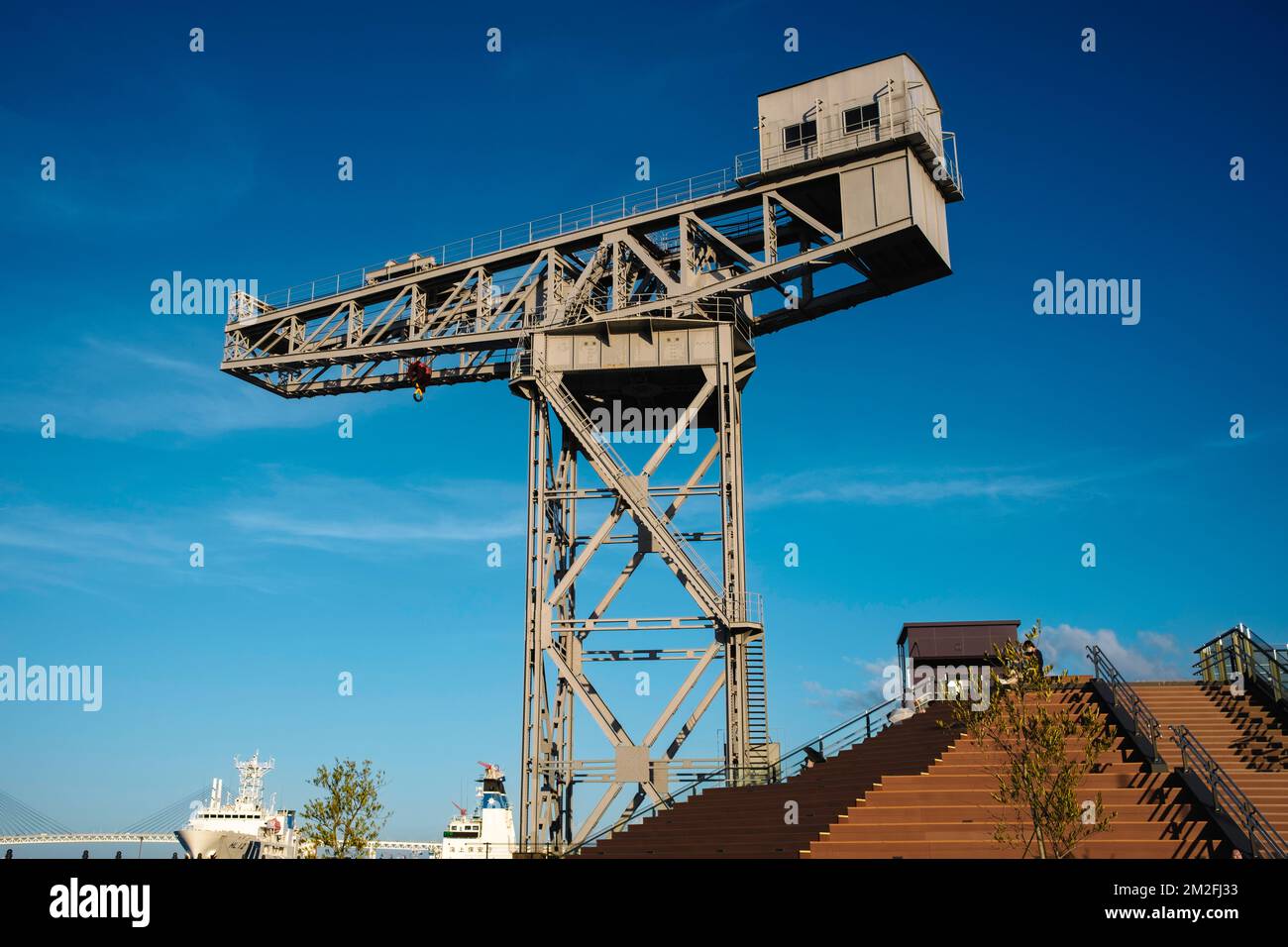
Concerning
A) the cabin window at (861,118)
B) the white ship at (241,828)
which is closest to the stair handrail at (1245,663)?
the cabin window at (861,118)

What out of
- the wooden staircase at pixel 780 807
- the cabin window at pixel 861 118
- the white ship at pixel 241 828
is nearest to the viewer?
the wooden staircase at pixel 780 807

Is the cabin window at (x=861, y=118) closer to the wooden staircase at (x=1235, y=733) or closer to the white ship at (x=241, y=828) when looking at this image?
the wooden staircase at (x=1235, y=733)

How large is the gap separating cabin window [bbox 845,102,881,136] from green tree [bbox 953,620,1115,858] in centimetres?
2069

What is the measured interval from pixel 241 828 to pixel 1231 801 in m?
69.7

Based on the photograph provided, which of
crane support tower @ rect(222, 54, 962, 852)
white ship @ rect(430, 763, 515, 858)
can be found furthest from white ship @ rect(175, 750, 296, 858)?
crane support tower @ rect(222, 54, 962, 852)

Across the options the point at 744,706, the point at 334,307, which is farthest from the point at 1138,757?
the point at 334,307

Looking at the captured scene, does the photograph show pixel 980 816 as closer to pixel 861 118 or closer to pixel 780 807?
pixel 780 807

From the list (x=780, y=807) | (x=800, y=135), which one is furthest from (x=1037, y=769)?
(x=800, y=135)

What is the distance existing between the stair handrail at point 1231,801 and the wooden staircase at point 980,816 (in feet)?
1.60

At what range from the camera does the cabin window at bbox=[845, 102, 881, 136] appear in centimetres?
4022

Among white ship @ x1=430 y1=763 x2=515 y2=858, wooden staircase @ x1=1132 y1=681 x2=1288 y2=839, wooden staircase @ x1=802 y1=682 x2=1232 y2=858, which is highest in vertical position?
wooden staircase @ x1=1132 y1=681 x2=1288 y2=839

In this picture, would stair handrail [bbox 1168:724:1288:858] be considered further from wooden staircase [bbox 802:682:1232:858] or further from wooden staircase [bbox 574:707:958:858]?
wooden staircase [bbox 574:707:958:858]

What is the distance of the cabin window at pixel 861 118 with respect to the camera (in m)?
40.2

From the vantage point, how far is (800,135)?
41.8m
